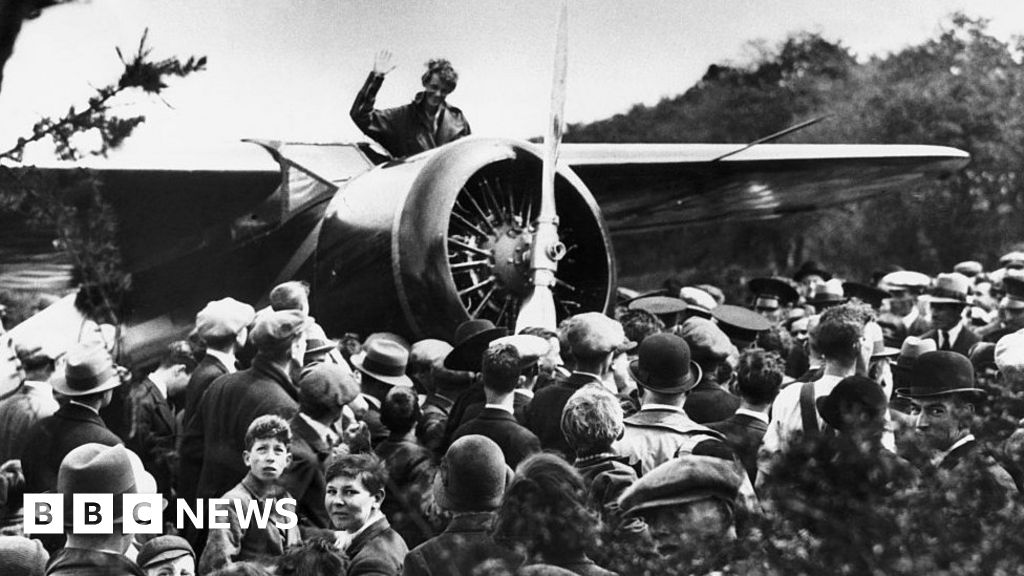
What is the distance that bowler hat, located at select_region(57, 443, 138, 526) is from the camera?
4242 mm

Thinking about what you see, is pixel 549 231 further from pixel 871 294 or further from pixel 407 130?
pixel 871 294

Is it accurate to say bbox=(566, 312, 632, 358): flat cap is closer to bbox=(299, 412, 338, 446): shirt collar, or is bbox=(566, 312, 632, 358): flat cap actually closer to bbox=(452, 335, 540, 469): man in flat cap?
bbox=(452, 335, 540, 469): man in flat cap

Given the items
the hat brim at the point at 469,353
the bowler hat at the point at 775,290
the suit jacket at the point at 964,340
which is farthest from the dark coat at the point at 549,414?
the bowler hat at the point at 775,290

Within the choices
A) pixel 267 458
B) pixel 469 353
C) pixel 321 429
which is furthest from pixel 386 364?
pixel 267 458

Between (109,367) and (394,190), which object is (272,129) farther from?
(109,367)

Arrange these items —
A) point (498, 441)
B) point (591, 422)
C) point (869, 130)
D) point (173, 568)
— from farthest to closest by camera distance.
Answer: point (869, 130) → point (498, 441) → point (591, 422) → point (173, 568)

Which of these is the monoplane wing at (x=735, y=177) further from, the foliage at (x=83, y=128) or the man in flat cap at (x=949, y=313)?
the foliage at (x=83, y=128)

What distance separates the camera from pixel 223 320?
6258mm

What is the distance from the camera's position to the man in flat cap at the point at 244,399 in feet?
18.4

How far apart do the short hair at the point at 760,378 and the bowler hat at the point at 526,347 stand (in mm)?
751

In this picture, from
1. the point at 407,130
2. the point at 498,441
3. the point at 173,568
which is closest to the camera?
the point at 173,568

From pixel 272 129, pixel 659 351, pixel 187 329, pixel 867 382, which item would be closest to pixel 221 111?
pixel 272 129

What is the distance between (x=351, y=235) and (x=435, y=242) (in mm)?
531

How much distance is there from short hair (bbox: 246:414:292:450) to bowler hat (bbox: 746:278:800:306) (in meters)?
5.64
